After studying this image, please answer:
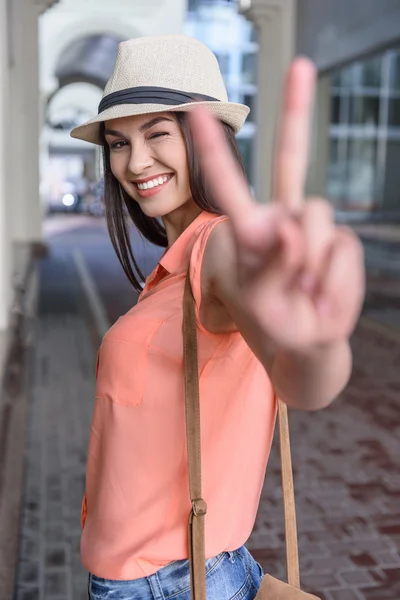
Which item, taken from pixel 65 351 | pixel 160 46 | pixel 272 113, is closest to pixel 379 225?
pixel 272 113

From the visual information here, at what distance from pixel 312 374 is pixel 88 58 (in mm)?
28808

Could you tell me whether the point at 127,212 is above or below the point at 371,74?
below

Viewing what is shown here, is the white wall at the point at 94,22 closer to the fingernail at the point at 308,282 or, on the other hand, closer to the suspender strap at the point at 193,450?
the suspender strap at the point at 193,450

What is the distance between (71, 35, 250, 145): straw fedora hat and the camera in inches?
50.1

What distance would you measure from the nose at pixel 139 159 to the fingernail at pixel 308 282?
0.63 metres

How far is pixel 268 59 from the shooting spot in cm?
1222

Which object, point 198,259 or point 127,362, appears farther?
point 127,362

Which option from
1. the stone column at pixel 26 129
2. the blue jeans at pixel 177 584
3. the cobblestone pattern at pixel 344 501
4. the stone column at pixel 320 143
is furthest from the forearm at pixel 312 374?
the stone column at pixel 320 143

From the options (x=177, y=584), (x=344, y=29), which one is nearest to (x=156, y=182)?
(x=177, y=584)

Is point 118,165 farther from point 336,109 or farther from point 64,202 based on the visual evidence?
point 64,202

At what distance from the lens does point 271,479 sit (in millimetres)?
4102

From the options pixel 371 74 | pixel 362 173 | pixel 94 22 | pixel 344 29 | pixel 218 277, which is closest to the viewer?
pixel 218 277

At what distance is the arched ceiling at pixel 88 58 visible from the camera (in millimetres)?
26391

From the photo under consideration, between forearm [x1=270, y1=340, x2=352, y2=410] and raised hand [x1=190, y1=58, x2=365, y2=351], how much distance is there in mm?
54
